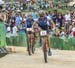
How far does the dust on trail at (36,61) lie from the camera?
14.2 metres

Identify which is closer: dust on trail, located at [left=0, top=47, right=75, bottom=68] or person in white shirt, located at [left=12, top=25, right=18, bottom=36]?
dust on trail, located at [left=0, top=47, right=75, bottom=68]

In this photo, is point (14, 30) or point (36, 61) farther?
point (14, 30)

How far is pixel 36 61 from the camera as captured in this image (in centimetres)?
1547

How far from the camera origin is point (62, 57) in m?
17.1

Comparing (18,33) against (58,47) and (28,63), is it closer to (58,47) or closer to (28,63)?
A: (58,47)

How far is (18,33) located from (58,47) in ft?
9.91

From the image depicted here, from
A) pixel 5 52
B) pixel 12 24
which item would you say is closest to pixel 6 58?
pixel 5 52

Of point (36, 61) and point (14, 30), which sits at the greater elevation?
point (36, 61)

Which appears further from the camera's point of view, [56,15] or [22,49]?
[56,15]

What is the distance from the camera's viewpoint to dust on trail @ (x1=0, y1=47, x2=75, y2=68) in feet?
46.7

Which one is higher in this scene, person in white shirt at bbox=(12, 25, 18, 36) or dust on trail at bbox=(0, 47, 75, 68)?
dust on trail at bbox=(0, 47, 75, 68)

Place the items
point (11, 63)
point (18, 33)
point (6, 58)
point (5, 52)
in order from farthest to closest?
point (18, 33)
point (5, 52)
point (6, 58)
point (11, 63)

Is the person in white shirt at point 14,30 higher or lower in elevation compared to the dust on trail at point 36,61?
lower

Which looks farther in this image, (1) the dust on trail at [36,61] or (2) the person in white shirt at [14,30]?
(2) the person in white shirt at [14,30]
